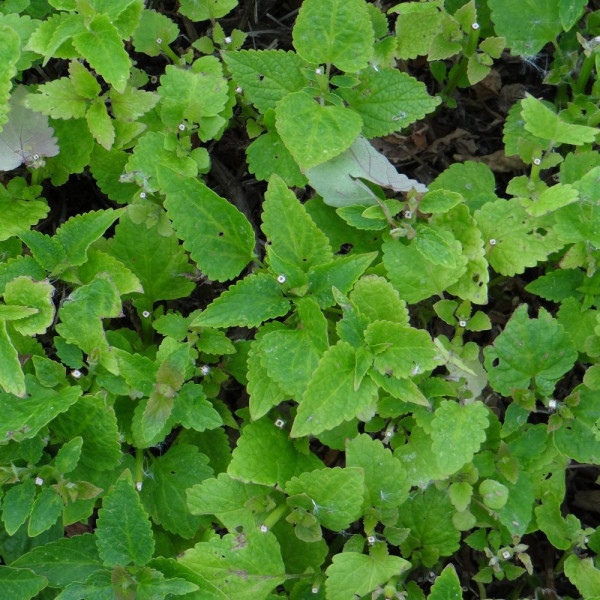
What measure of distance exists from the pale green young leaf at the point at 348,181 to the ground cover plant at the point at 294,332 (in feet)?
0.03

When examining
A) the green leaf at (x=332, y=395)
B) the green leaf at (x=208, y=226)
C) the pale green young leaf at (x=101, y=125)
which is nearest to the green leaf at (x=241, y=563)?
the green leaf at (x=332, y=395)

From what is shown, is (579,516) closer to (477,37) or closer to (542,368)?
(542,368)

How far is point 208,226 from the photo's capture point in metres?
2.81

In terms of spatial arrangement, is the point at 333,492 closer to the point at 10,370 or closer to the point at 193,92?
the point at 10,370

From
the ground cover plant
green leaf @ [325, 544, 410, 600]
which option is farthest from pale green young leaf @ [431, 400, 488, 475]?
green leaf @ [325, 544, 410, 600]

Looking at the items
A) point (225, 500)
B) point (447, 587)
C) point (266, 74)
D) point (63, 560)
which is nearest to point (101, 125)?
point (266, 74)

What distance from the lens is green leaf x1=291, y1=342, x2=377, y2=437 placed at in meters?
2.51

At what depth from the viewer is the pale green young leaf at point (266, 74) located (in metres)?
3.02

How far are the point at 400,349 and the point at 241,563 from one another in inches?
37.5

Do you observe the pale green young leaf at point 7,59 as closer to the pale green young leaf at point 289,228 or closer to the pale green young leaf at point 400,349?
the pale green young leaf at point 289,228

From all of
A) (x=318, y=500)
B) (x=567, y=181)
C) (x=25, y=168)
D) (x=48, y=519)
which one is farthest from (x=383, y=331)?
(x=25, y=168)

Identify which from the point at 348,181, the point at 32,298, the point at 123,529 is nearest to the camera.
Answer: the point at 123,529

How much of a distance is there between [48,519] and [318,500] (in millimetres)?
947

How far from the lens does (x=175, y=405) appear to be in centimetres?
275
